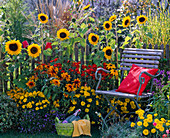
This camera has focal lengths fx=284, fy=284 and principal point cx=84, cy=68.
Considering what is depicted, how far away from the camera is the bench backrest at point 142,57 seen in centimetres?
395

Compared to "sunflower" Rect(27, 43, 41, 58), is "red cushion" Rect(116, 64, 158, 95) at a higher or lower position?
lower

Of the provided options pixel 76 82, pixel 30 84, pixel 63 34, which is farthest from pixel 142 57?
pixel 30 84

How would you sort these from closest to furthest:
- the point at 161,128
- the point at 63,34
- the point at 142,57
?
the point at 161,128
the point at 63,34
the point at 142,57

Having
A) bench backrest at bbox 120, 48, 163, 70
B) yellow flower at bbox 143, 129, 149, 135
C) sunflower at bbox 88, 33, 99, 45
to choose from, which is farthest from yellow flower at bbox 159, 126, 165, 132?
sunflower at bbox 88, 33, 99, 45

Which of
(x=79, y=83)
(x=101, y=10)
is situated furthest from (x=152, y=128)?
(x=101, y=10)

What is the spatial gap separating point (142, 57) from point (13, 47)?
180cm

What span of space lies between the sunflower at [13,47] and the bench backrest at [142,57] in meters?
1.48

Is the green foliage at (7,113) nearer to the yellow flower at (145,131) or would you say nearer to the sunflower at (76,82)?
the sunflower at (76,82)

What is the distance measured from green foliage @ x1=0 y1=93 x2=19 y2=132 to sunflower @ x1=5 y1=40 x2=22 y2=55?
0.61 m

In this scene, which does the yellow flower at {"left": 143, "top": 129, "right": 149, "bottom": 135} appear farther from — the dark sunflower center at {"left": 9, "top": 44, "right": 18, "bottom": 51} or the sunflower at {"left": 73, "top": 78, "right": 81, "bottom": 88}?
the dark sunflower center at {"left": 9, "top": 44, "right": 18, "bottom": 51}

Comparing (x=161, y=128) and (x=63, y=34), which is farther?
(x=63, y=34)

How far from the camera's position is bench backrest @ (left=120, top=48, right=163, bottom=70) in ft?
13.0

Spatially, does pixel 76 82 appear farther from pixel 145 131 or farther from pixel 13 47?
pixel 145 131

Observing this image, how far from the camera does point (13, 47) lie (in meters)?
3.75
